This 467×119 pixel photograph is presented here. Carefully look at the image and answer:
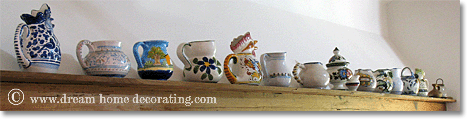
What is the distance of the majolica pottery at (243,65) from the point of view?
109 centimetres

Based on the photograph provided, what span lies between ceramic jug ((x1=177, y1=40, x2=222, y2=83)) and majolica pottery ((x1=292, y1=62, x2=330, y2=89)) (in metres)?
0.38

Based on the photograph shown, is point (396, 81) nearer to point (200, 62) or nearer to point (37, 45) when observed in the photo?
point (200, 62)

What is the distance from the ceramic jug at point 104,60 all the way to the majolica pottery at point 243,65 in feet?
1.00

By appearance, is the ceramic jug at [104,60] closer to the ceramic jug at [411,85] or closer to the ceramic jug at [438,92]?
the ceramic jug at [411,85]

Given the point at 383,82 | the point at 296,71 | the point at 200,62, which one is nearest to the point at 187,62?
the point at 200,62

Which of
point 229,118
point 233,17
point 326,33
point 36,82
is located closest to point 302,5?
point 326,33

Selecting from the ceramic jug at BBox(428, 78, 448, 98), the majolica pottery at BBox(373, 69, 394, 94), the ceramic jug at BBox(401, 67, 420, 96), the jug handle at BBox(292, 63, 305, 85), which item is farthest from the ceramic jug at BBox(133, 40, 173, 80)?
the ceramic jug at BBox(428, 78, 448, 98)

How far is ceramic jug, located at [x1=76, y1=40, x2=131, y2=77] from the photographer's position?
0.87 m

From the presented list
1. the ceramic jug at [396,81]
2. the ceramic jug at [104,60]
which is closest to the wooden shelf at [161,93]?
the ceramic jug at [104,60]

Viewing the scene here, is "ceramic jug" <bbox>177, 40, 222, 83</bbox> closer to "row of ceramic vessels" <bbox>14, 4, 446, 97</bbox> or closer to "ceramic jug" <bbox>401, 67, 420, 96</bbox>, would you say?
"row of ceramic vessels" <bbox>14, 4, 446, 97</bbox>

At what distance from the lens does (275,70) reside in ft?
4.00

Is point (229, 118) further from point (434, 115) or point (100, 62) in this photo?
point (434, 115)

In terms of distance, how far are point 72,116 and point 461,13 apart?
2040 millimetres

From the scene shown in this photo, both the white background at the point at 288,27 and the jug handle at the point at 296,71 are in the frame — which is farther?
the jug handle at the point at 296,71
